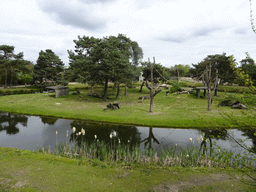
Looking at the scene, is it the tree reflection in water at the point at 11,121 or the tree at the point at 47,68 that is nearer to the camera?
the tree reflection in water at the point at 11,121

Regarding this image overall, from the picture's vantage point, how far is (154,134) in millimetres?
20422

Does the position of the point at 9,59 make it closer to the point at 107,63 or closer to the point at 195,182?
the point at 107,63

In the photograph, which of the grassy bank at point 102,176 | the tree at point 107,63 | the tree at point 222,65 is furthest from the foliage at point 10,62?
the tree at point 222,65

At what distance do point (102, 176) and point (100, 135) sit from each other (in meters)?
9.15

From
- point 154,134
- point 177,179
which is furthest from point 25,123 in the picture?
point 177,179

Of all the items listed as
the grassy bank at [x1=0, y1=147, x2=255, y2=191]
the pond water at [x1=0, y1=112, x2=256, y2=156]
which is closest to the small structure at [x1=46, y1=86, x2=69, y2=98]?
the pond water at [x1=0, y1=112, x2=256, y2=156]

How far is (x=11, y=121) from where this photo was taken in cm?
2530

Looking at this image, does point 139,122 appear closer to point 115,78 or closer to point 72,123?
point 72,123

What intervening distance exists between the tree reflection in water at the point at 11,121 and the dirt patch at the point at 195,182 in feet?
65.0

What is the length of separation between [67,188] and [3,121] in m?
22.5

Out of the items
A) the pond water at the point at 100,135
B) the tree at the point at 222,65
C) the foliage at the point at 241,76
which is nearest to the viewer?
the foliage at the point at 241,76

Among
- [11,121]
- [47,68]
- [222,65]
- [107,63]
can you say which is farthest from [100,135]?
[222,65]

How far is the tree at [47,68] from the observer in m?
56.3

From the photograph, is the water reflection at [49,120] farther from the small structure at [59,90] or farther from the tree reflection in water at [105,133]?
the small structure at [59,90]
